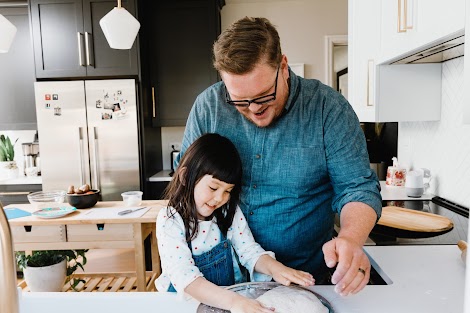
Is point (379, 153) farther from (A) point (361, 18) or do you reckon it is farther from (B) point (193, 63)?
(B) point (193, 63)

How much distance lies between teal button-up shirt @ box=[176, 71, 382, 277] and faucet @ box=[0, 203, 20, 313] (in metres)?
0.92

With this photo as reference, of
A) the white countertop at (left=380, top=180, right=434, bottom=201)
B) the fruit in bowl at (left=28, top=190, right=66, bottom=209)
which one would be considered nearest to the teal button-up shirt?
the white countertop at (left=380, top=180, right=434, bottom=201)

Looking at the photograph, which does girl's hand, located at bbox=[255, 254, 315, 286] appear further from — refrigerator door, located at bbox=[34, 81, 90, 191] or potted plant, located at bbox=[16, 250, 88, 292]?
refrigerator door, located at bbox=[34, 81, 90, 191]

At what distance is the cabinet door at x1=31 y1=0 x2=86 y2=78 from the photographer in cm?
348

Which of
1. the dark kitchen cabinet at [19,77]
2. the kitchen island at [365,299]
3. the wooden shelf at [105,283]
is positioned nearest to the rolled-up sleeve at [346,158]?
the kitchen island at [365,299]

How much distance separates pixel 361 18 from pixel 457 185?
1109 mm

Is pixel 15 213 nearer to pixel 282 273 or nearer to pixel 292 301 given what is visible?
pixel 282 273

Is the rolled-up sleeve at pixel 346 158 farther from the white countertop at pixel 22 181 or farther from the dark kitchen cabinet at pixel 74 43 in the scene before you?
the white countertop at pixel 22 181

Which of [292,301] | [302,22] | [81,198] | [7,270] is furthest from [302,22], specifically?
[7,270]

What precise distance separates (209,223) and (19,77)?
10.9 ft

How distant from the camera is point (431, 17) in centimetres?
134

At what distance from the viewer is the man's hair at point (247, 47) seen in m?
1.04

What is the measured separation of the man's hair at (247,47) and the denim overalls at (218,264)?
54cm

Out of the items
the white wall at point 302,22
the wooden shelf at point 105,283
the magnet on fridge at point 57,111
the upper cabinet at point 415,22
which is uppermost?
the white wall at point 302,22
